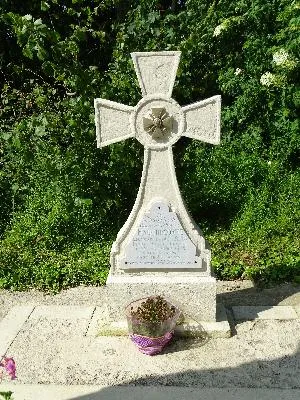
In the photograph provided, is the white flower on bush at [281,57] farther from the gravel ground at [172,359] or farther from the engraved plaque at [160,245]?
the gravel ground at [172,359]

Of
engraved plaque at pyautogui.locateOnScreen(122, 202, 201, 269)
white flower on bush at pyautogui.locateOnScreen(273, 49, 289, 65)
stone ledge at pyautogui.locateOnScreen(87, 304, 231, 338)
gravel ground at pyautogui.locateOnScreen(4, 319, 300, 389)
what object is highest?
white flower on bush at pyautogui.locateOnScreen(273, 49, 289, 65)

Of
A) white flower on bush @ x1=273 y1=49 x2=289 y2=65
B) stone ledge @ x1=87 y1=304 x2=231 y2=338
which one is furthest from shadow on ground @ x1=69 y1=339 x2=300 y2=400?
white flower on bush @ x1=273 y1=49 x2=289 y2=65

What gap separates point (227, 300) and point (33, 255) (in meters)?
2.20

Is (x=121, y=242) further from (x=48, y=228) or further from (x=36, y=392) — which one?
(x=48, y=228)

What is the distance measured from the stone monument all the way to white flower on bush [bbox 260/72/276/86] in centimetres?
325

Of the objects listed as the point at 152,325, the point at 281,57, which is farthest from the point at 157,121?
the point at 281,57

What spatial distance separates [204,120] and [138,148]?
2.45 meters

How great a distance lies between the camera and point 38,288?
5012 mm

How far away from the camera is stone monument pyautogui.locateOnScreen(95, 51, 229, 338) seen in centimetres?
379

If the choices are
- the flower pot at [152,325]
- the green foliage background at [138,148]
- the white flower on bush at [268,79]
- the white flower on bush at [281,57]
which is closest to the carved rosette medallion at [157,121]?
the flower pot at [152,325]

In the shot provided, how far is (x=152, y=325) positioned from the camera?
3604 mm

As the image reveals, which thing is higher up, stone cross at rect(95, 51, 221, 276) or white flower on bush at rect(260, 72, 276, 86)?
white flower on bush at rect(260, 72, 276, 86)

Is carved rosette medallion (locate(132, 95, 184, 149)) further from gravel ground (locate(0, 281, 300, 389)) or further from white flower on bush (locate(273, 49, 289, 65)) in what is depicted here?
white flower on bush (locate(273, 49, 289, 65))

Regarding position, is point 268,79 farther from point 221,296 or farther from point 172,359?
point 172,359
